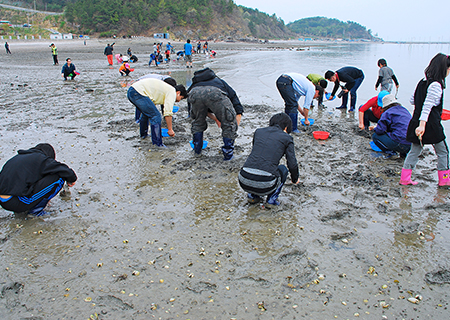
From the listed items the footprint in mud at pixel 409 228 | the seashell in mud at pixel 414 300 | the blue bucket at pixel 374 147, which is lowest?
the seashell in mud at pixel 414 300

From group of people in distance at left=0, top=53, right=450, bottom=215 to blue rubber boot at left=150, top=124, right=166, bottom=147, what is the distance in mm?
19

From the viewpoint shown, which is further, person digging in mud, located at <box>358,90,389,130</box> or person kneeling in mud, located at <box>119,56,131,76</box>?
person kneeling in mud, located at <box>119,56,131,76</box>

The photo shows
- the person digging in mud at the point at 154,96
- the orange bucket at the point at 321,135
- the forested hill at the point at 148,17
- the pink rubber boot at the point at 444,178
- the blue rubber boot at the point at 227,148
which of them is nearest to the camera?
the pink rubber boot at the point at 444,178

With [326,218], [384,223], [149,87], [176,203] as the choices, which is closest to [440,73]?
[384,223]

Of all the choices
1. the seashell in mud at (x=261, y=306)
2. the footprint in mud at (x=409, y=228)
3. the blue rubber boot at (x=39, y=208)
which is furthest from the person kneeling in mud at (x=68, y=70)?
the footprint in mud at (x=409, y=228)

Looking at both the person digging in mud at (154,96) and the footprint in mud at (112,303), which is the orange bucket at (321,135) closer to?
the person digging in mud at (154,96)

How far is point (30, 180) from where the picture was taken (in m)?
3.40

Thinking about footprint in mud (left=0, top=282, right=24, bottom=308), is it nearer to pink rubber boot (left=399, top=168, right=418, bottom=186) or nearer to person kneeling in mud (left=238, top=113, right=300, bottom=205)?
person kneeling in mud (left=238, top=113, right=300, bottom=205)

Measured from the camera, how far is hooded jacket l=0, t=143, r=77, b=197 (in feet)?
10.9

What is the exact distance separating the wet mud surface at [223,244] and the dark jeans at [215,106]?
0.65 metres

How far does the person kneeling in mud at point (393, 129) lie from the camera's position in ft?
16.9

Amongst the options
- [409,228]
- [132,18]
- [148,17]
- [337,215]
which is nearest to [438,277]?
[409,228]

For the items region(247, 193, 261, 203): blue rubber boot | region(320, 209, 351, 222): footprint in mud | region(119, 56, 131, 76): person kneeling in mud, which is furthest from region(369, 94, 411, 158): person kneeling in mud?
region(119, 56, 131, 76): person kneeling in mud

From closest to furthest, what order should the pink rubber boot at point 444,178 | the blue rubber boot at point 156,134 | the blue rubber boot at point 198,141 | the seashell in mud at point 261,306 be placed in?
the seashell in mud at point 261,306
the pink rubber boot at point 444,178
the blue rubber boot at point 198,141
the blue rubber boot at point 156,134
